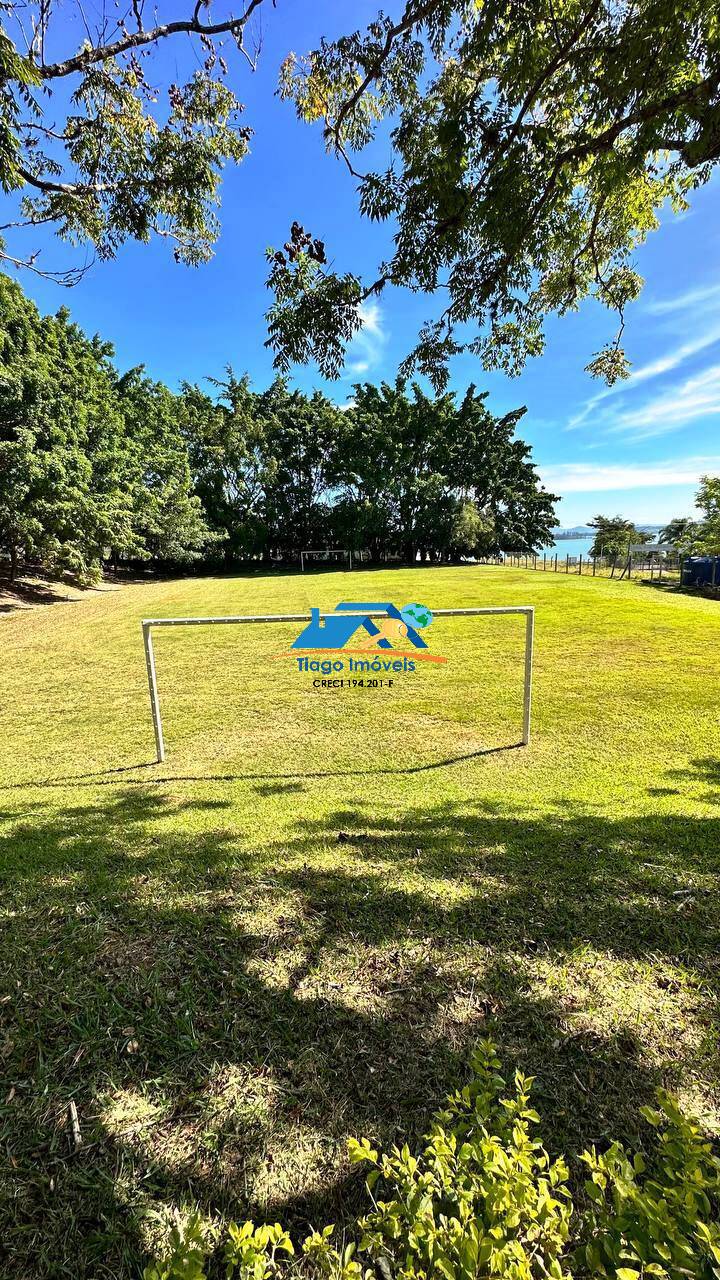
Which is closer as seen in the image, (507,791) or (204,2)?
(507,791)

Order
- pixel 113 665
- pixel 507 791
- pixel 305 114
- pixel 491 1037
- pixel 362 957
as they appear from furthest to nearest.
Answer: pixel 113 665 → pixel 305 114 → pixel 507 791 → pixel 362 957 → pixel 491 1037

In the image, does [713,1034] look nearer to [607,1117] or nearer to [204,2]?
[607,1117]

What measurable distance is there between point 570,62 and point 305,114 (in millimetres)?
2345

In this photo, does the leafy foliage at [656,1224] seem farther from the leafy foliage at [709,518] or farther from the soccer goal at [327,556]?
the soccer goal at [327,556]

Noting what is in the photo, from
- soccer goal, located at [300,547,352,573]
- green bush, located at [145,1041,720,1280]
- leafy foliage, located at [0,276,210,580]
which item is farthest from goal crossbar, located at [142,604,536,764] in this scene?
soccer goal, located at [300,547,352,573]

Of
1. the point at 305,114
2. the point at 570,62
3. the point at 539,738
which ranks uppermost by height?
the point at 305,114

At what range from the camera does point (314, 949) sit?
2.26 m

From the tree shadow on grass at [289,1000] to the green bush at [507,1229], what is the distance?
0.67 feet

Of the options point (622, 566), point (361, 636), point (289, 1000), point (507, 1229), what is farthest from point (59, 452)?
point (622, 566)

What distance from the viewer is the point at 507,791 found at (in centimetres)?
409

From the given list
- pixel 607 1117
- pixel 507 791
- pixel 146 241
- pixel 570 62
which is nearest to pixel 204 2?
pixel 146 241

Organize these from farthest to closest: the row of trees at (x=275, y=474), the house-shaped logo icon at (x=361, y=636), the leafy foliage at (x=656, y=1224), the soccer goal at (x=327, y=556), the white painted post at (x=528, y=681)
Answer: the soccer goal at (x=327, y=556)
the row of trees at (x=275, y=474)
the house-shaped logo icon at (x=361, y=636)
the white painted post at (x=528, y=681)
the leafy foliage at (x=656, y=1224)

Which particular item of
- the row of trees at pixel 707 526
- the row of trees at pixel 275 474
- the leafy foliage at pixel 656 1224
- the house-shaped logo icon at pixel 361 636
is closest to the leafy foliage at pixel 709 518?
the row of trees at pixel 707 526

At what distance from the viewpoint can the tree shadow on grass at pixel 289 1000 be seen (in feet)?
4.54
